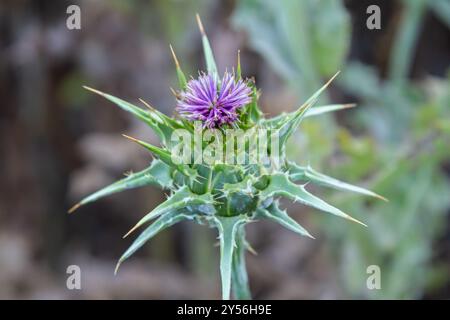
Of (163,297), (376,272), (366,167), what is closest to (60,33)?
(163,297)

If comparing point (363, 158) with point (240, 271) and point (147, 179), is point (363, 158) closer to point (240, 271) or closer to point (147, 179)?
point (240, 271)

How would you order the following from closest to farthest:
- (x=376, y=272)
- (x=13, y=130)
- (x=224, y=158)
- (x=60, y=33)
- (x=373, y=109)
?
(x=224, y=158), (x=376, y=272), (x=373, y=109), (x=60, y=33), (x=13, y=130)

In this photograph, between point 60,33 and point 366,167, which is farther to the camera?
point 60,33

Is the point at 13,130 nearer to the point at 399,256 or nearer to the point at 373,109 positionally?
the point at 373,109

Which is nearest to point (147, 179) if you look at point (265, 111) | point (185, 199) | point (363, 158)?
point (185, 199)

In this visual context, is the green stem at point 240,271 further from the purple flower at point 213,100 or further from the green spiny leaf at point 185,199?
the purple flower at point 213,100

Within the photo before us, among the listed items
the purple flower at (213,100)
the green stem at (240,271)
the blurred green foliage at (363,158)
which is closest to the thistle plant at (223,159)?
the purple flower at (213,100)

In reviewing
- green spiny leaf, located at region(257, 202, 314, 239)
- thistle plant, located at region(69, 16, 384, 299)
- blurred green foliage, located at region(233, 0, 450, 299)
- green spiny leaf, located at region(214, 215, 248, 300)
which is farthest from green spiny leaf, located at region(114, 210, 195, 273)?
blurred green foliage, located at region(233, 0, 450, 299)
